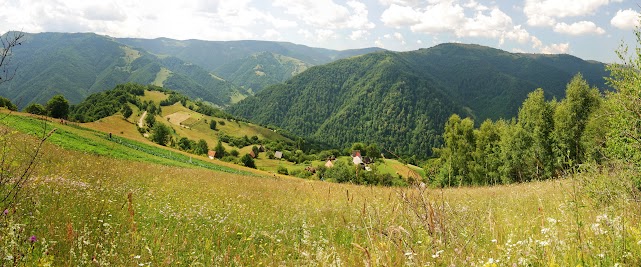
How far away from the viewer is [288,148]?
192 m

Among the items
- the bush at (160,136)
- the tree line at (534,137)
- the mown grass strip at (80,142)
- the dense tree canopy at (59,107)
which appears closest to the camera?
the mown grass strip at (80,142)

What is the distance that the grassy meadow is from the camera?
11.0 ft

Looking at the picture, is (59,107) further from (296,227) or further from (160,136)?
(296,227)

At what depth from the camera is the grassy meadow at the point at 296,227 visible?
336 cm

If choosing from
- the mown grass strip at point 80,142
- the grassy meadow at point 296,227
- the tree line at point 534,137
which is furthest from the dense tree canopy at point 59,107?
the grassy meadow at point 296,227

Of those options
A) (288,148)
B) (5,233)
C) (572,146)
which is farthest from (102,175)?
(288,148)

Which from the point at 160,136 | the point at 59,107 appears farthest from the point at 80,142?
the point at 160,136

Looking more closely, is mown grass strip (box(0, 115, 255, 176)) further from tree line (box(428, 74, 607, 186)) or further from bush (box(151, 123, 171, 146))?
bush (box(151, 123, 171, 146))

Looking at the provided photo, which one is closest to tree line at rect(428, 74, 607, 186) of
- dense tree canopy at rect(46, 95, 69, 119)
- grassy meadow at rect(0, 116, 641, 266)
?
grassy meadow at rect(0, 116, 641, 266)

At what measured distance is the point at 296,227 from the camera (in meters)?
7.03

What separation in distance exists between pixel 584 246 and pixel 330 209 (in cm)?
584

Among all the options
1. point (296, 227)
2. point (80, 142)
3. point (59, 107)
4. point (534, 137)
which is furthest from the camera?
point (59, 107)

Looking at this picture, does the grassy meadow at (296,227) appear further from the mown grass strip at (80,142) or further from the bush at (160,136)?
the bush at (160,136)

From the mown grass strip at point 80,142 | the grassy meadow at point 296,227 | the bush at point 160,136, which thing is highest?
the grassy meadow at point 296,227
